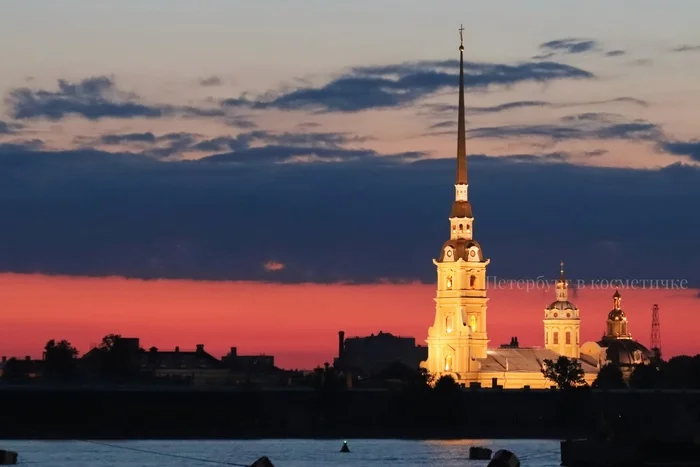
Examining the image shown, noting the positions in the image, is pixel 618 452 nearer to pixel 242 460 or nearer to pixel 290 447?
pixel 242 460

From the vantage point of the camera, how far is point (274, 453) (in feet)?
525

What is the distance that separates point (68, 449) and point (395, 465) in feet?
130

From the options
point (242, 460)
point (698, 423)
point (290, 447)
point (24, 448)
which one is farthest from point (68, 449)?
point (698, 423)

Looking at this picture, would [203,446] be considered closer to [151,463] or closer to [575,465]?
[151,463]

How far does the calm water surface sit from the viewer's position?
14112cm

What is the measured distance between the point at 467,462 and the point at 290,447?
3589cm

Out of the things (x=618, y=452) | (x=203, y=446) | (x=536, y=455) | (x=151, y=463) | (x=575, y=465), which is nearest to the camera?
(x=618, y=452)

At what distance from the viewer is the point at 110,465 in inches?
5448

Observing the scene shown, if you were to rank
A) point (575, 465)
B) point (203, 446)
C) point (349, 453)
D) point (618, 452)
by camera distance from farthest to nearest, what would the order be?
point (203, 446)
point (349, 453)
point (575, 465)
point (618, 452)

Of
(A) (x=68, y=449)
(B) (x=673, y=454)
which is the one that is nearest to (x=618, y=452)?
(B) (x=673, y=454)

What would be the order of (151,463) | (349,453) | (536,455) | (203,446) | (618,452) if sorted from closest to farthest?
1. (618,452)
2. (151,463)
3. (536,455)
4. (349,453)
5. (203,446)

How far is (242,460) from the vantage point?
142 m

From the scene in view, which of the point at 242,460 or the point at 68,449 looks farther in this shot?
the point at 68,449

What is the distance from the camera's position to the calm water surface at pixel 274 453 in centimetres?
14112
